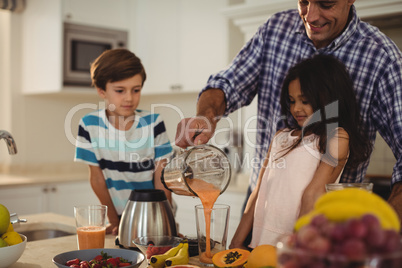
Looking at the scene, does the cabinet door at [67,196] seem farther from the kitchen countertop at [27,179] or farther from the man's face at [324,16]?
the man's face at [324,16]

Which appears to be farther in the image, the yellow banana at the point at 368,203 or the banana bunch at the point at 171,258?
the banana bunch at the point at 171,258

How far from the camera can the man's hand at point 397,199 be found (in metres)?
1.22

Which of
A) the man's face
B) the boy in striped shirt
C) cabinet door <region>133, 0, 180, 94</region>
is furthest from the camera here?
cabinet door <region>133, 0, 180, 94</region>

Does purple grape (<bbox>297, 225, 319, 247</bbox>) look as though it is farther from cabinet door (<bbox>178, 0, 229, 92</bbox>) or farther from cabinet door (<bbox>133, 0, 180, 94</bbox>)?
cabinet door (<bbox>133, 0, 180, 94</bbox>)

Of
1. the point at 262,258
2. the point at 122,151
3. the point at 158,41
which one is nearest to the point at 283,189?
the point at 262,258

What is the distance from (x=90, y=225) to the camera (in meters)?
1.31

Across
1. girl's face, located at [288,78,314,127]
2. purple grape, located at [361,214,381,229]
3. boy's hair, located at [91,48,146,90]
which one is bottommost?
purple grape, located at [361,214,381,229]

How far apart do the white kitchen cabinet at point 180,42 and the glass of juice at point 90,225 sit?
2.23m

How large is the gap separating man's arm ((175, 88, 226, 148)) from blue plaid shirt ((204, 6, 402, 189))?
4cm

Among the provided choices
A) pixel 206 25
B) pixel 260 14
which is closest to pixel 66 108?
pixel 206 25

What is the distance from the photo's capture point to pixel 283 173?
156cm

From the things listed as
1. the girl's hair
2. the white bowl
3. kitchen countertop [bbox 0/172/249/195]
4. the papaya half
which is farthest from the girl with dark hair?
kitchen countertop [bbox 0/172/249/195]

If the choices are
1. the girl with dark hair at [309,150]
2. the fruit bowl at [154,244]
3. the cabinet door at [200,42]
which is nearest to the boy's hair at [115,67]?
the girl with dark hair at [309,150]

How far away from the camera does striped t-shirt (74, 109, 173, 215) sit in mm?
1906
